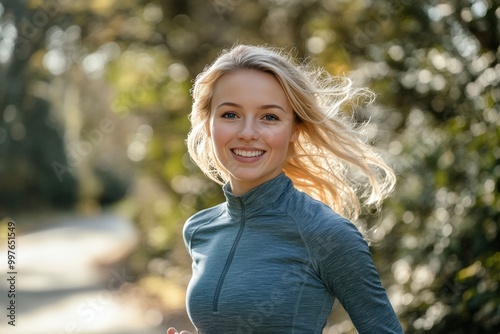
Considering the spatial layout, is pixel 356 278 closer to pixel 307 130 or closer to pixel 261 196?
pixel 261 196

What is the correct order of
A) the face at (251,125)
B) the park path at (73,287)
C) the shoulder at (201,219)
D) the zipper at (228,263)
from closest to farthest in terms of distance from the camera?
1. the zipper at (228,263)
2. the face at (251,125)
3. the shoulder at (201,219)
4. the park path at (73,287)

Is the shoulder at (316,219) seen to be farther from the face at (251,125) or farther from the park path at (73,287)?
the park path at (73,287)

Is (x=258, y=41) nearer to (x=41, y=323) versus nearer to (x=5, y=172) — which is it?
(x=41, y=323)

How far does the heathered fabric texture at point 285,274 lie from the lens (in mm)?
2002

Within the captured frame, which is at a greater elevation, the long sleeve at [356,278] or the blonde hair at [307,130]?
the blonde hair at [307,130]

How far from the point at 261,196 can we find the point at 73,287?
33.0 feet

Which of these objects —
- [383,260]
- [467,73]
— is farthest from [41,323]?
[467,73]

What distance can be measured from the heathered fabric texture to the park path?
5.79m

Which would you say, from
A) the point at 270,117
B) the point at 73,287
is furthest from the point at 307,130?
the point at 73,287

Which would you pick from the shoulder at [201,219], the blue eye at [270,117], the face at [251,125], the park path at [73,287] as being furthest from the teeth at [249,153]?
the park path at [73,287]

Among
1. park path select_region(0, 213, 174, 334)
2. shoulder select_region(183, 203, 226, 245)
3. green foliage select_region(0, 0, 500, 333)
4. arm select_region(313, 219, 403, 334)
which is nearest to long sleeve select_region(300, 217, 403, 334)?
arm select_region(313, 219, 403, 334)

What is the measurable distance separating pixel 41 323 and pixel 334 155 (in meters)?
6.79

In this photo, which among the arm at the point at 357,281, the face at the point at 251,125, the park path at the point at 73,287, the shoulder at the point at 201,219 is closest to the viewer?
the arm at the point at 357,281

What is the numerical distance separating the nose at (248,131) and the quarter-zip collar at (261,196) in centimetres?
16
